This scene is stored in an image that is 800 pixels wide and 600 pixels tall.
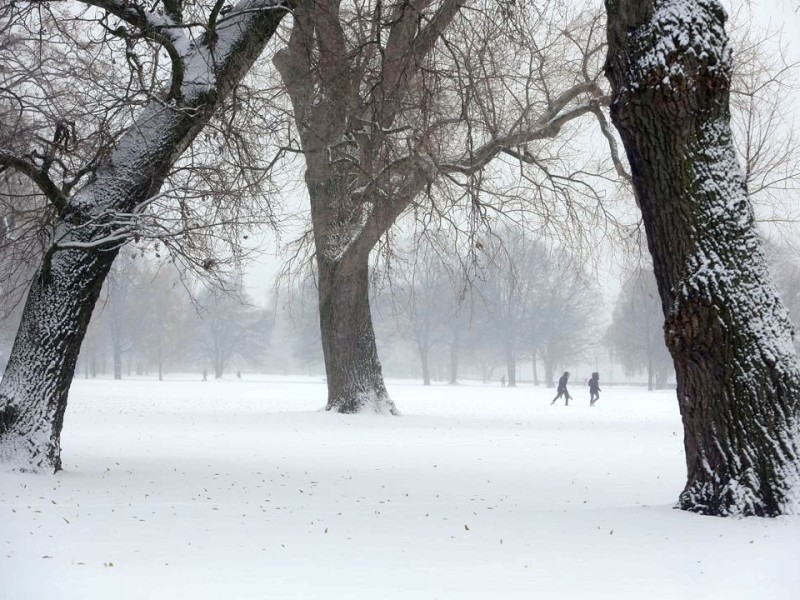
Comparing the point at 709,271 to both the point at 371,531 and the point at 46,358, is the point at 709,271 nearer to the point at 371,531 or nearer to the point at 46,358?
the point at 371,531

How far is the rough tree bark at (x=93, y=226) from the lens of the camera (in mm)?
9633

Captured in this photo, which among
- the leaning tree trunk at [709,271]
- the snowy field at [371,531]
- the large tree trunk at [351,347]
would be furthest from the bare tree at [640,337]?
the leaning tree trunk at [709,271]

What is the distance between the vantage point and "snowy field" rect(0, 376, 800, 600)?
205 inches

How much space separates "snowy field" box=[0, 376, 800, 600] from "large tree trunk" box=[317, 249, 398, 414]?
7.46m

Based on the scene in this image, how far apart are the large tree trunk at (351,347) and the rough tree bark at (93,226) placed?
10.6m

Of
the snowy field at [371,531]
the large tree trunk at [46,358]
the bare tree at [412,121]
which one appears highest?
the bare tree at [412,121]

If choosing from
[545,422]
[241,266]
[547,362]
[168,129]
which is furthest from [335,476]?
[547,362]

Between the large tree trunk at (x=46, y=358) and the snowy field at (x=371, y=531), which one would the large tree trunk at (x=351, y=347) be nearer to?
the snowy field at (x=371, y=531)

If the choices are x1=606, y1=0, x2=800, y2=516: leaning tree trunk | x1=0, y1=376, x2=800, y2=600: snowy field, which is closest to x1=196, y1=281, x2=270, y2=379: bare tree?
x1=0, y1=376, x2=800, y2=600: snowy field

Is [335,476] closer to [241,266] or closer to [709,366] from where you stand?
[241,266]

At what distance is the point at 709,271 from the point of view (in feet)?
23.3

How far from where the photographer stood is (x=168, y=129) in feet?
32.9

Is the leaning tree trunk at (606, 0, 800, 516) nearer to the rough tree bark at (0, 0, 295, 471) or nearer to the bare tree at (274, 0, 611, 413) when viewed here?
the bare tree at (274, 0, 611, 413)

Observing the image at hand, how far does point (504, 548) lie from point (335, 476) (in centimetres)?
460
